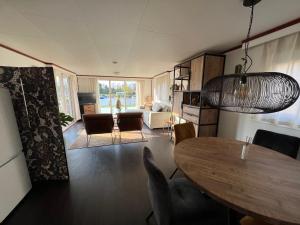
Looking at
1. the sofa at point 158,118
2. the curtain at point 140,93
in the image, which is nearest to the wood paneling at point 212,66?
the sofa at point 158,118

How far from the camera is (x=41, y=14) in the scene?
57.4 inches

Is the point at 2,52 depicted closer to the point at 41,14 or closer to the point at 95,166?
the point at 41,14

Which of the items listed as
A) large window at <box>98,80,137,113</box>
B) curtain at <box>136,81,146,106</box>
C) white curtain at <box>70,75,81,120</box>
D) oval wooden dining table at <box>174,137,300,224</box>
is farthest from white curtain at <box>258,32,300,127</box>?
white curtain at <box>70,75,81,120</box>

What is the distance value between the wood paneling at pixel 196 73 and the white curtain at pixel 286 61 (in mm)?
1035

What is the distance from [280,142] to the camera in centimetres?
169

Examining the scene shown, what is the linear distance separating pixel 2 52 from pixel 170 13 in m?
3.01

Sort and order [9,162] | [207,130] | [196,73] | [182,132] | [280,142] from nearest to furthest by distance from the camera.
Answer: [9,162]
[280,142]
[182,132]
[196,73]
[207,130]

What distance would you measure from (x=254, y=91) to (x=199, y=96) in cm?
208

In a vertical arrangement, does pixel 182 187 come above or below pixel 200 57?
below

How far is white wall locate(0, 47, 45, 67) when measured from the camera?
7.70 feet

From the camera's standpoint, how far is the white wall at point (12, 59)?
2348mm

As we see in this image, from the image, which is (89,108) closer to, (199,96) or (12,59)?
(12,59)

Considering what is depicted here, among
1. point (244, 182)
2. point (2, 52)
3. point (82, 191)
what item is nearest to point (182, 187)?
point (244, 182)

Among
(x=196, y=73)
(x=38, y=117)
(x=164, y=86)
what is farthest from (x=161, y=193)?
(x=164, y=86)
